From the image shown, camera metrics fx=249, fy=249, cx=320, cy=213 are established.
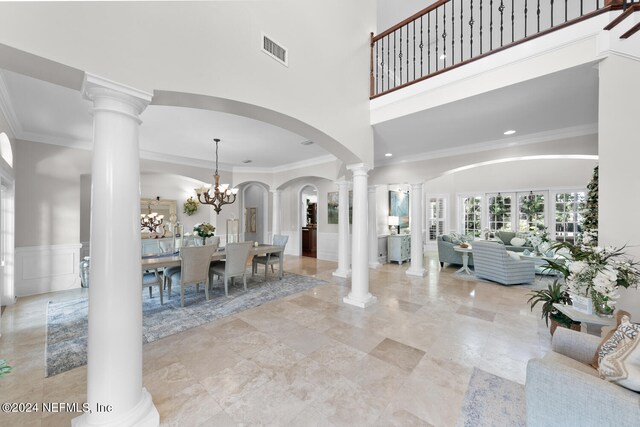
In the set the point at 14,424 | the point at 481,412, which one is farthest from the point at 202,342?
the point at 481,412

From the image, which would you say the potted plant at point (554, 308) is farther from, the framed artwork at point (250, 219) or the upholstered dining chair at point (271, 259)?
the framed artwork at point (250, 219)

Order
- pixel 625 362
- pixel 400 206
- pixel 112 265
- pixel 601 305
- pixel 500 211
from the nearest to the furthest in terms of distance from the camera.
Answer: pixel 625 362 → pixel 112 265 → pixel 601 305 → pixel 400 206 → pixel 500 211

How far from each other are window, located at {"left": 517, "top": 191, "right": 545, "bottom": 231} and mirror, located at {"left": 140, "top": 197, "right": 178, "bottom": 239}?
35.4 feet

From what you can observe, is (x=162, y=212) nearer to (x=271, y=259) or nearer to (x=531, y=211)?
(x=271, y=259)

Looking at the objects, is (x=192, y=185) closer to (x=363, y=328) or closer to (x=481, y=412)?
(x=363, y=328)

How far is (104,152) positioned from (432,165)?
539 cm

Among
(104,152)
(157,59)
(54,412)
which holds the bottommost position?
(54,412)

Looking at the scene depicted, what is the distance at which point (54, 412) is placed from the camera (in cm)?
177

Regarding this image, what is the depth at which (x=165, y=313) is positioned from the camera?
348cm

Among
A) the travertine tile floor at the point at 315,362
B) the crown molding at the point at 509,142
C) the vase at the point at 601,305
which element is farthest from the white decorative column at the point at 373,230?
the vase at the point at 601,305

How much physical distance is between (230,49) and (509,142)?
4.71 metres

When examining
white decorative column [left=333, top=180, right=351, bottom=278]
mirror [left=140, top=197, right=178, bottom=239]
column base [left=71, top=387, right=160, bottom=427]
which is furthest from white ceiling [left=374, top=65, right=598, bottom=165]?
mirror [left=140, top=197, right=178, bottom=239]

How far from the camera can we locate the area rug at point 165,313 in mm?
2520

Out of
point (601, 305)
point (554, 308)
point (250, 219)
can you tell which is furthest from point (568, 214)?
point (250, 219)
